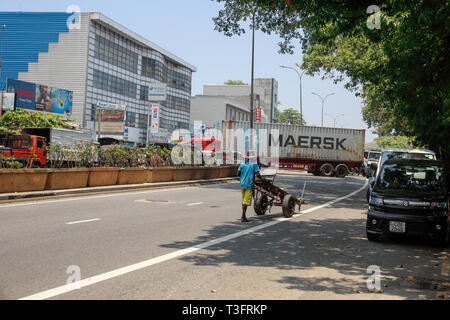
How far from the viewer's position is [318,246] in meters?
8.84

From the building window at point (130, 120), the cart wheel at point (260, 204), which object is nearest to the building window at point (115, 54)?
the building window at point (130, 120)

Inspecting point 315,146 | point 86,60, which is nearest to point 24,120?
point 86,60

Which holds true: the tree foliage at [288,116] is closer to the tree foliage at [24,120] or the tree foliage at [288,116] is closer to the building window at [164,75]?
the building window at [164,75]

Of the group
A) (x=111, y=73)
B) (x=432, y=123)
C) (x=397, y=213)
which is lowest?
(x=397, y=213)

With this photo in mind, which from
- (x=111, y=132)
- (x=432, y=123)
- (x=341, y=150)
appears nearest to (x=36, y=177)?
(x=432, y=123)

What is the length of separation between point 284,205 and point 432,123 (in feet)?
20.1

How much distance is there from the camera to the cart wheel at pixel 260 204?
12938 millimetres

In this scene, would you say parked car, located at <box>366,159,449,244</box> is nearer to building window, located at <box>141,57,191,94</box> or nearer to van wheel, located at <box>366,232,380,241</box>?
van wheel, located at <box>366,232,380,241</box>

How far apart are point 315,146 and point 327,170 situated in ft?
7.48

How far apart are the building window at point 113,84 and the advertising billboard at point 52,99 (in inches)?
159

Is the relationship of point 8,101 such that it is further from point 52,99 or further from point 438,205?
point 438,205

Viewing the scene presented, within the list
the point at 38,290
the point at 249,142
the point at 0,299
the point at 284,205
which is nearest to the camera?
the point at 0,299

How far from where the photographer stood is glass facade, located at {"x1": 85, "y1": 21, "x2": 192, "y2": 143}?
49656mm
